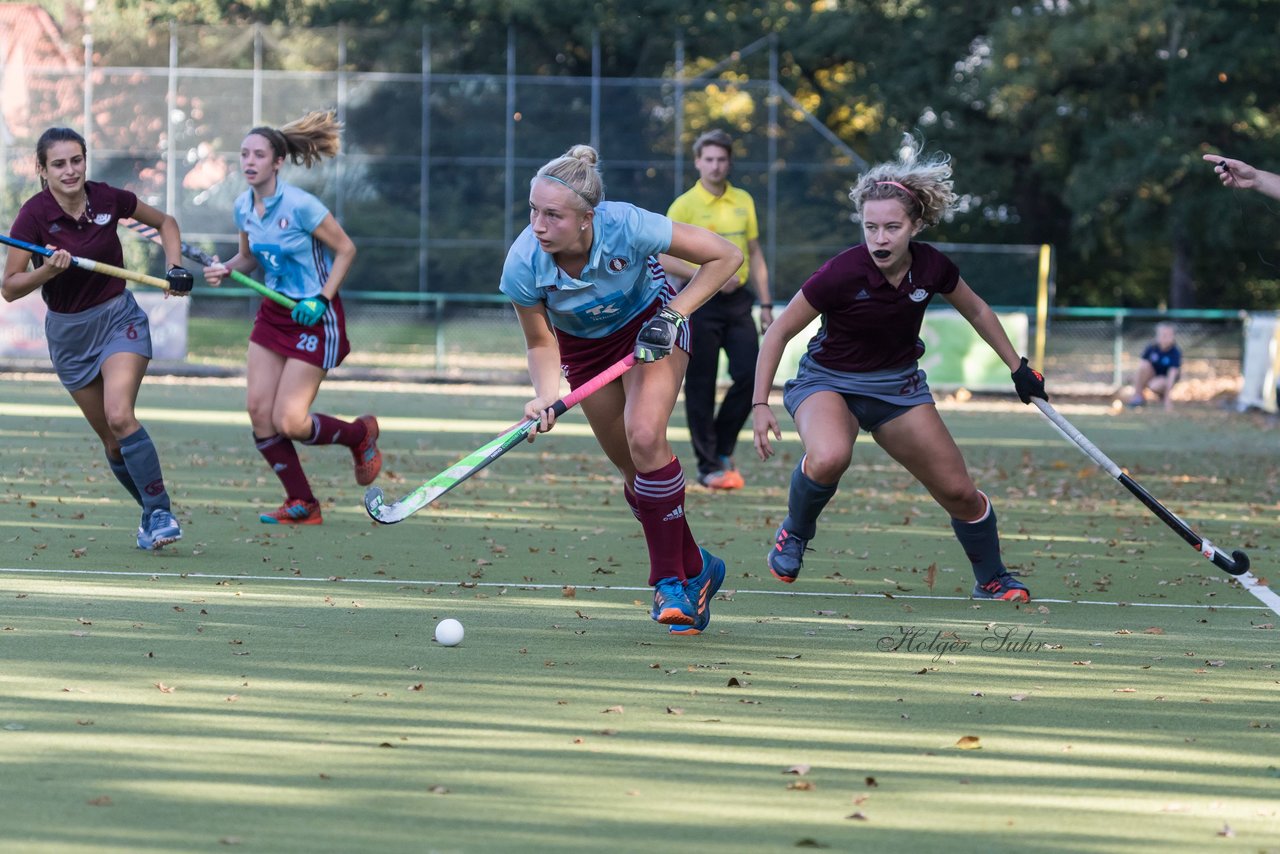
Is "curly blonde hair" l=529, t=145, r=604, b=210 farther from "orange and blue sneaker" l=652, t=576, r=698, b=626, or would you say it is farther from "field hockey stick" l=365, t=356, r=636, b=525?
"orange and blue sneaker" l=652, t=576, r=698, b=626

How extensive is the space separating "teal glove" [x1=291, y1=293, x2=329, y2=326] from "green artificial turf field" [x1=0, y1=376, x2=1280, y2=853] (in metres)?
1.04

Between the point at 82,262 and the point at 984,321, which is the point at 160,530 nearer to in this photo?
the point at 82,262

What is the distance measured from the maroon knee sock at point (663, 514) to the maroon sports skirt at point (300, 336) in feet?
11.2

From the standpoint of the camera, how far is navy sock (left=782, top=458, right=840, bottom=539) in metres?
6.68

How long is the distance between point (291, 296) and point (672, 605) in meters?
3.73

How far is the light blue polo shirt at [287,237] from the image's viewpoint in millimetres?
8836

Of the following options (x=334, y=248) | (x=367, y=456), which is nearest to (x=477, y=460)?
(x=334, y=248)

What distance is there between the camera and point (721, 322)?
11.1 meters

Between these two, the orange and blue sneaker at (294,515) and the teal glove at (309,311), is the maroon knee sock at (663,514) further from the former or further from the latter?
the orange and blue sneaker at (294,515)

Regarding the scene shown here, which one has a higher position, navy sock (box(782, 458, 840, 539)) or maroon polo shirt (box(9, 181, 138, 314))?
maroon polo shirt (box(9, 181, 138, 314))

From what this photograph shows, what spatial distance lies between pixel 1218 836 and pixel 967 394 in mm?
20965

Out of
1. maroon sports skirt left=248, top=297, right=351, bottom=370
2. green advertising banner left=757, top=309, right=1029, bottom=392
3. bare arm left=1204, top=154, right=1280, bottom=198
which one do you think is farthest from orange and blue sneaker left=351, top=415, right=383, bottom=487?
green advertising banner left=757, top=309, right=1029, bottom=392

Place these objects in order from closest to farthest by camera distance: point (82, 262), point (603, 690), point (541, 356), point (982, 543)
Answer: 1. point (603, 690)
2. point (541, 356)
3. point (982, 543)
4. point (82, 262)

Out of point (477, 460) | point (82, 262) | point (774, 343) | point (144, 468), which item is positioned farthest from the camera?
Answer: point (144, 468)
